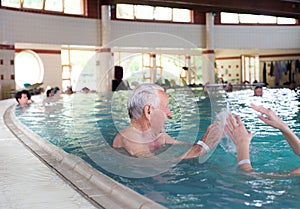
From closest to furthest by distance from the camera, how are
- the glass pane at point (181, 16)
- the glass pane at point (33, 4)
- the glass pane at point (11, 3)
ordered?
the glass pane at point (11, 3), the glass pane at point (33, 4), the glass pane at point (181, 16)

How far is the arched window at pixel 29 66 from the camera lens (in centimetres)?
1959

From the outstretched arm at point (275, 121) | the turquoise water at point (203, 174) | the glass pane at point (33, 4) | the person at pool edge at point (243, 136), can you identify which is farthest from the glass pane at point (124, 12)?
the outstretched arm at point (275, 121)

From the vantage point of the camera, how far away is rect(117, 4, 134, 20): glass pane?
62.4ft

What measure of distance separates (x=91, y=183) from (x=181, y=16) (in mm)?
18904

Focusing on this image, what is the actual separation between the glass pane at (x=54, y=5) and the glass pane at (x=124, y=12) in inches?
108

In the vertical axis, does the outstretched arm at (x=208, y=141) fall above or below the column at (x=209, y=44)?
below

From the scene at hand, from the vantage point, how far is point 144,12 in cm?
1967

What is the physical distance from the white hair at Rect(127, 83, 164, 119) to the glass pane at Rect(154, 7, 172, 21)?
17.3 meters

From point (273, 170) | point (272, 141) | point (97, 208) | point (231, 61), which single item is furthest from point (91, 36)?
point (97, 208)

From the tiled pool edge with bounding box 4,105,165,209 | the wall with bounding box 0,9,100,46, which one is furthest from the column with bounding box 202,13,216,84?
the tiled pool edge with bounding box 4,105,165,209

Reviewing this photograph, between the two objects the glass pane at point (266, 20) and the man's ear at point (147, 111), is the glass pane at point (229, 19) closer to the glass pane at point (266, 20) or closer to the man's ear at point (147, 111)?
the glass pane at point (266, 20)

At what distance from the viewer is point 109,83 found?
18.9m

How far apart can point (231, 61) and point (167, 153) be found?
24.3 meters

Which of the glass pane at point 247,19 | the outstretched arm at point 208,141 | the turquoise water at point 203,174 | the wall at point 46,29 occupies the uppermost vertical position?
the glass pane at point 247,19
